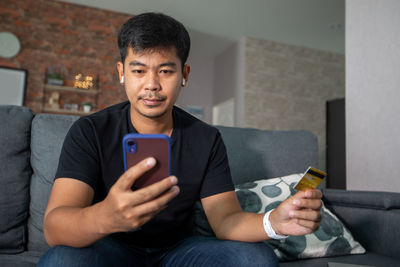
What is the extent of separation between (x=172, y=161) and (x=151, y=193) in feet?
1.27

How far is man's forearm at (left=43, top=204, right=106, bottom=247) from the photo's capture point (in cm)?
65

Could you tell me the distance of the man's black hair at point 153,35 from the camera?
872mm

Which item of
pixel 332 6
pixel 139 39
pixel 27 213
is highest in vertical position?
pixel 332 6

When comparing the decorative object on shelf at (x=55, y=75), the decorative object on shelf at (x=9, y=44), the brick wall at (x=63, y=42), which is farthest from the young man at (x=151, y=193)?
the decorative object on shelf at (x=9, y=44)

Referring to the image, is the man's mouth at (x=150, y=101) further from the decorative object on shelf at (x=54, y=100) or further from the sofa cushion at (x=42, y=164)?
the decorative object on shelf at (x=54, y=100)

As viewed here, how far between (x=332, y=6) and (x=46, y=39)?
3938 millimetres

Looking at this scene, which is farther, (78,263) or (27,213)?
(27,213)

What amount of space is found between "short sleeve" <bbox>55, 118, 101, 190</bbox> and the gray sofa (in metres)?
0.41

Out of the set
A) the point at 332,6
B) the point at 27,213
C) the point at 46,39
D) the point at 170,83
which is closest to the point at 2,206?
the point at 27,213

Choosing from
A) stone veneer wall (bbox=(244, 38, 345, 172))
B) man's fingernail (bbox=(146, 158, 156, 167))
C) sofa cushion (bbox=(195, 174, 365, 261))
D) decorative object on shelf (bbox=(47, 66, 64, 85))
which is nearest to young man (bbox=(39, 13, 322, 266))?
man's fingernail (bbox=(146, 158, 156, 167))

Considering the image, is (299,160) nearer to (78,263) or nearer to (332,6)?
(78,263)

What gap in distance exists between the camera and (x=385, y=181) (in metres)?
1.98

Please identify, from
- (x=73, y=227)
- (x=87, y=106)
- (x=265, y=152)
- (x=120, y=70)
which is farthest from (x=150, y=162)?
(x=87, y=106)

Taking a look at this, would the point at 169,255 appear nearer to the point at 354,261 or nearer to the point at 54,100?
the point at 354,261
